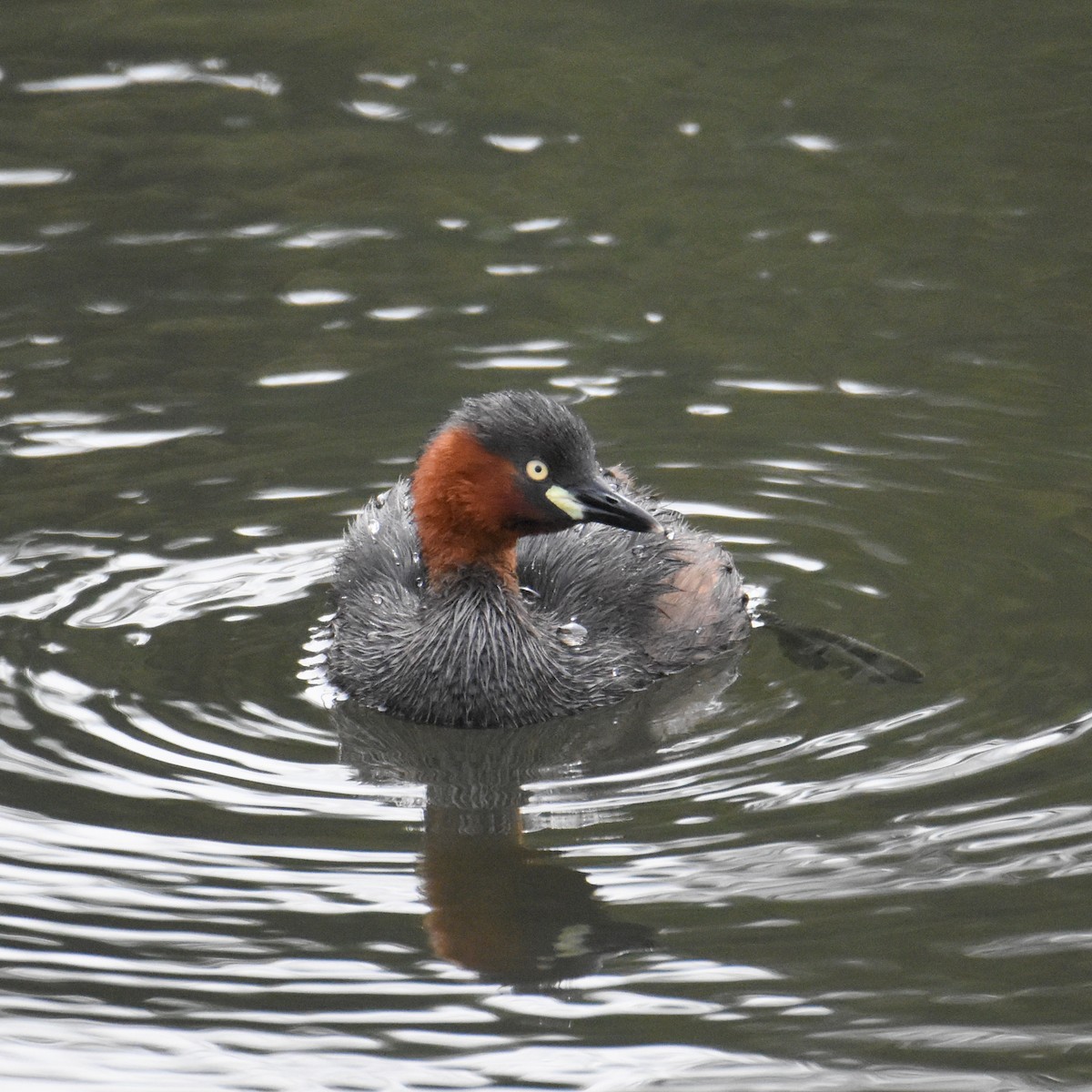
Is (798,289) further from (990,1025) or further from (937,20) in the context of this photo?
(990,1025)

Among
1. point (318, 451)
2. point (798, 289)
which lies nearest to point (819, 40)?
point (798, 289)

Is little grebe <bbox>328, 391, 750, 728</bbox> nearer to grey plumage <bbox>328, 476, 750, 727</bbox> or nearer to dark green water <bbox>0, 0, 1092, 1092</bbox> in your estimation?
grey plumage <bbox>328, 476, 750, 727</bbox>

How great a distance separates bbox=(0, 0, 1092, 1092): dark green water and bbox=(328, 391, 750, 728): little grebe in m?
0.24

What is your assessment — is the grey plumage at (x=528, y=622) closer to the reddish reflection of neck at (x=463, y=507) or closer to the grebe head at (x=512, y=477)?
the reddish reflection of neck at (x=463, y=507)

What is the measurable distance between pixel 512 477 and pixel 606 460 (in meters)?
2.10

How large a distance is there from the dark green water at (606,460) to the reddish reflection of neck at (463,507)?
2.28 ft

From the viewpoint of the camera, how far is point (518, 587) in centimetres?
762

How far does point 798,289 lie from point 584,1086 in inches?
255

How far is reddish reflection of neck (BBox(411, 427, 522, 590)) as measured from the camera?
7246 millimetres

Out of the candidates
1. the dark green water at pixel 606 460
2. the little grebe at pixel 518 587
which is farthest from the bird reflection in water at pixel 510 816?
the little grebe at pixel 518 587

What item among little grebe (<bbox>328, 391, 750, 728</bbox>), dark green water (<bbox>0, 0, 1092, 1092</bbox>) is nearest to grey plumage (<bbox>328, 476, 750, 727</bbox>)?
little grebe (<bbox>328, 391, 750, 728</bbox>)

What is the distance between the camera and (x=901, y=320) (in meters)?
10.4

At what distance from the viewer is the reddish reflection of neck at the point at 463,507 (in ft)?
23.8

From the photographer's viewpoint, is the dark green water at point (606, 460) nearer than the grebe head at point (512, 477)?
Yes
